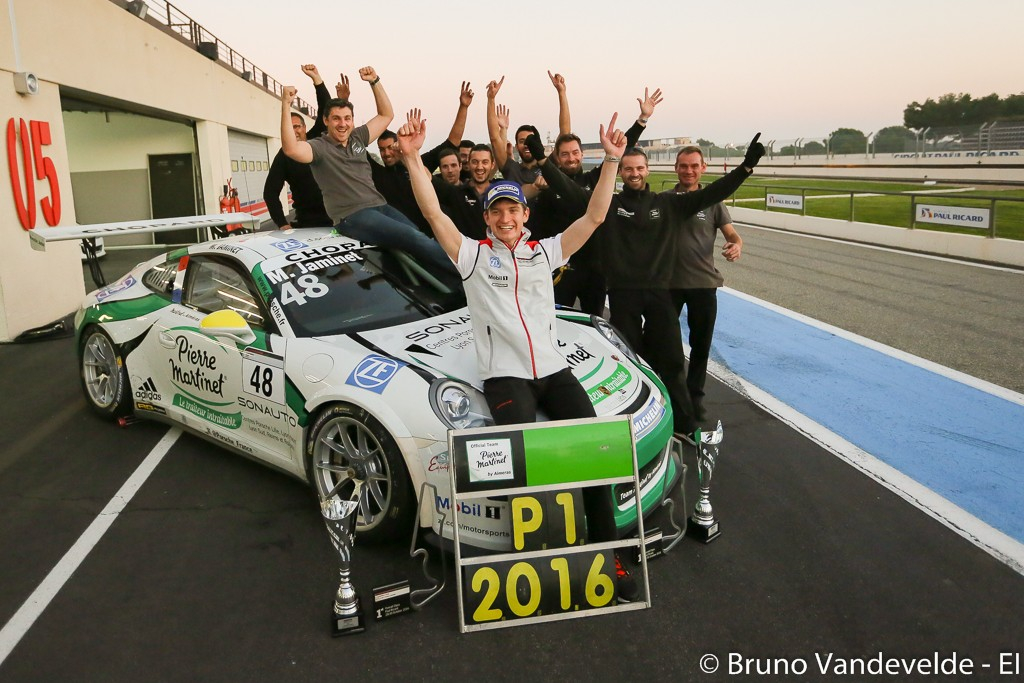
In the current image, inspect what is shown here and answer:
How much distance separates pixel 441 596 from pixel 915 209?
1520cm

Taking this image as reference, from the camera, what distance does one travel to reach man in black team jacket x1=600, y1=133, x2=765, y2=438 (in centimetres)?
504

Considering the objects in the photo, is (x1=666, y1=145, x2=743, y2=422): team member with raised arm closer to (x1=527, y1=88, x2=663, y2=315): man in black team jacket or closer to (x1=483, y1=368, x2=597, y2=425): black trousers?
(x1=527, y1=88, x2=663, y2=315): man in black team jacket

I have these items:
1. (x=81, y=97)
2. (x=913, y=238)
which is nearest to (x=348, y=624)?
(x=81, y=97)

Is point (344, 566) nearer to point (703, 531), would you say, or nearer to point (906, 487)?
point (703, 531)

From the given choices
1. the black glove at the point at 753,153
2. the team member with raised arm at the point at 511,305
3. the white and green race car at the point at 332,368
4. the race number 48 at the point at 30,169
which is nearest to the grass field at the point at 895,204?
the black glove at the point at 753,153

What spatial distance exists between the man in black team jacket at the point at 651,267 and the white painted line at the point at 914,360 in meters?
2.67

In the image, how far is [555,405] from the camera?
136 inches

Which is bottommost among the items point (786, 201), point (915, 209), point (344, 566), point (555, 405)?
point (344, 566)

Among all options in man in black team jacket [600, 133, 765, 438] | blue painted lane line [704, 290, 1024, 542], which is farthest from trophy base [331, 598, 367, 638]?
blue painted lane line [704, 290, 1024, 542]

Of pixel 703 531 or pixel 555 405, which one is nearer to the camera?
pixel 555 405

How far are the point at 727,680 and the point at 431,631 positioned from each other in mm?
1163

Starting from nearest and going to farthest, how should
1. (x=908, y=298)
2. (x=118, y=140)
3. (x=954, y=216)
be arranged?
(x=908, y=298), (x=954, y=216), (x=118, y=140)

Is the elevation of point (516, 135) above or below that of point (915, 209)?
above

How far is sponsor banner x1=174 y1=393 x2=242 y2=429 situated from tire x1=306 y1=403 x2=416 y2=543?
781 millimetres
